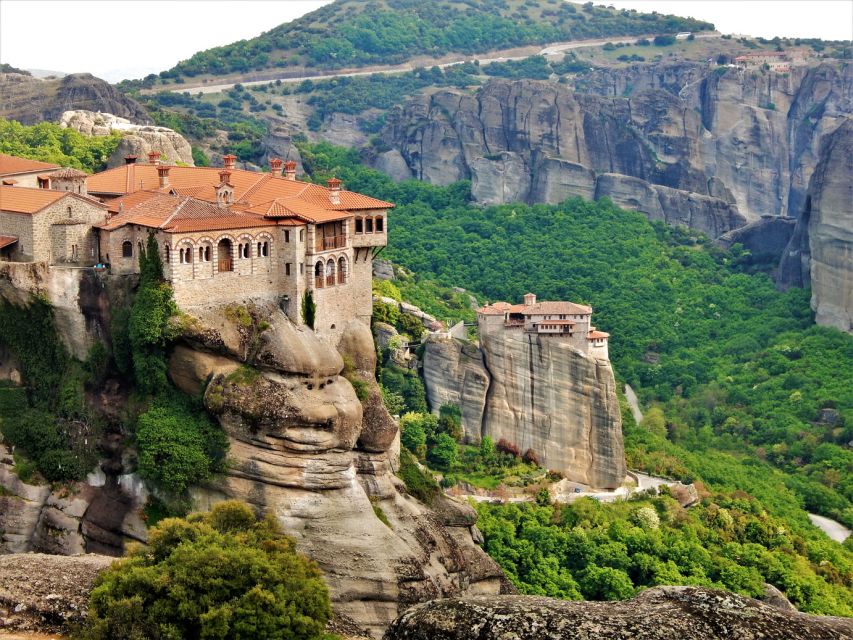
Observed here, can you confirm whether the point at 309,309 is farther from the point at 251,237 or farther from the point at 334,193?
the point at 334,193

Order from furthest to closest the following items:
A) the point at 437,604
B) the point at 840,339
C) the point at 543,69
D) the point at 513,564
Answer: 1. the point at 543,69
2. the point at 840,339
3. the point at 513,564
4. the point at 437,604

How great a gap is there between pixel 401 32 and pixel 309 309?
13436 cm

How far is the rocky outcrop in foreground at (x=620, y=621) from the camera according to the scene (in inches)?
1415

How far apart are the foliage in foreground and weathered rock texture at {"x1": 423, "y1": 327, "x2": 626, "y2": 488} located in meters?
28.7

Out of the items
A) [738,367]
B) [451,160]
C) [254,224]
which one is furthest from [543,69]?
[254,224]

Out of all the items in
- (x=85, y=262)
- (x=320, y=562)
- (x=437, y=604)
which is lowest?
(x=320, y=562)

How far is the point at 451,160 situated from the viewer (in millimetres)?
128125

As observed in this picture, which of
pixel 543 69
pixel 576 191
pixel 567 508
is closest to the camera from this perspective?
pixel 567 508

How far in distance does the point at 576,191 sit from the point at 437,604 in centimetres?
8669

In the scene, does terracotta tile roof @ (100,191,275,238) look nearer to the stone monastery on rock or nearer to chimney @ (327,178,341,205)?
the stone monastery on rock

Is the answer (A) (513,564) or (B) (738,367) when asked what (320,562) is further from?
(B) (738,367)

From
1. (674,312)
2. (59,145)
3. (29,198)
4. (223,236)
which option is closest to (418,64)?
(674,312)

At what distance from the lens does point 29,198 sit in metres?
56.2

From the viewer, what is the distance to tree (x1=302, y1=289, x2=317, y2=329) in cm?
5600
